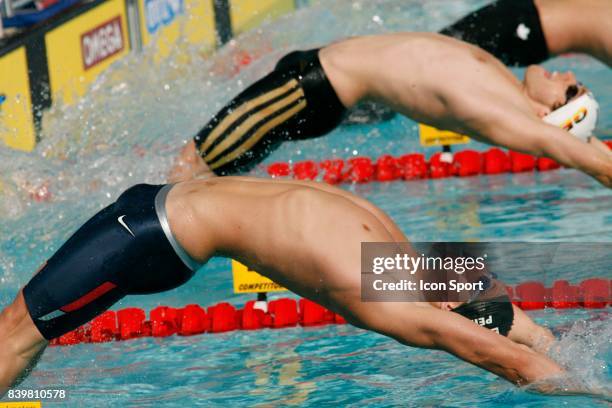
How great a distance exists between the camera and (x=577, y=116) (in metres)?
3.59

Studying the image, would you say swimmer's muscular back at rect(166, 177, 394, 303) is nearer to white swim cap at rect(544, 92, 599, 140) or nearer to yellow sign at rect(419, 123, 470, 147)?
white swim cap at rect(544, 92, 599, 140)

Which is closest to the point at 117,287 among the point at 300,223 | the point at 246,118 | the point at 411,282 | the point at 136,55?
the point at 300,223

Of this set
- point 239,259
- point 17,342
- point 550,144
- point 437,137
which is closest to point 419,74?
point 550,144

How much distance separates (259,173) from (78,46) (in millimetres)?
1358

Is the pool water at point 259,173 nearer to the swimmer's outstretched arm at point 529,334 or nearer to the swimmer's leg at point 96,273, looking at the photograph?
Result: the swimmer's outstretched arm at point 529,334

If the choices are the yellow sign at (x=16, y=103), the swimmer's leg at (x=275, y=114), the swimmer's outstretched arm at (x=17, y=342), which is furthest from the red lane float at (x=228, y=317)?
the yellow sign at (x=16, y=103)

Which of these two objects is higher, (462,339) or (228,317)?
(462,339)

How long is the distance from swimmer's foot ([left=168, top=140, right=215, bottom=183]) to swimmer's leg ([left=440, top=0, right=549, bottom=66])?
1289mm

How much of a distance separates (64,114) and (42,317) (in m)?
3.40

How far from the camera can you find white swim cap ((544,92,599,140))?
11.8 ft

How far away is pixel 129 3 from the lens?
6691 millimetres

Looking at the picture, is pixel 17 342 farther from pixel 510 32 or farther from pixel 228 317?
pixel 510 32

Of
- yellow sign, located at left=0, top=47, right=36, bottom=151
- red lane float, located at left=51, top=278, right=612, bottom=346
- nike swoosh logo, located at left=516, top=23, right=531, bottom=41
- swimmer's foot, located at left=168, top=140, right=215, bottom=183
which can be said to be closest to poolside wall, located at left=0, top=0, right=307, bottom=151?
yellow sign, located at left=0, top=47, right=36, bottom=151

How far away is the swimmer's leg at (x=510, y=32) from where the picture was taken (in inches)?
170
